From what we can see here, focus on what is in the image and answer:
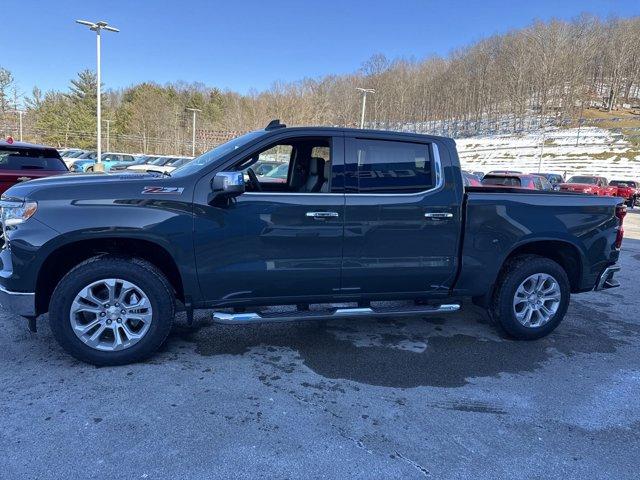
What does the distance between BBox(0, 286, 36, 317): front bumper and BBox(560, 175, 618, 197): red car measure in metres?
22.3

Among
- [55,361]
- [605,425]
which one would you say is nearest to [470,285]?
[605,425]

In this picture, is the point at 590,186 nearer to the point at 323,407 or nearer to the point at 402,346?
the point at 402,346

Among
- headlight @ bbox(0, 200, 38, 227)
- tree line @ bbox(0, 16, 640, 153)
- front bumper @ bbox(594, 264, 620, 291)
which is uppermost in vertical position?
tree line @ bbox(0, 16, 640, 153)

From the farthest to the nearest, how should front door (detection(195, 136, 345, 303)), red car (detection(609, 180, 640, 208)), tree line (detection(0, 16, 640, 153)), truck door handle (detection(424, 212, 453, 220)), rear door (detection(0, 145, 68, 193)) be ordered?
tree line (detection(0, 16, 640, 153))
red car (detection(609, 180, 640, 208))
rear door (detection(0, 145, 68, 193))
truck door handle (detection(424, 212, 453, 220))
front door (detection(195, 136, 345, 303))

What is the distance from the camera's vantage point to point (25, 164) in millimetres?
8023

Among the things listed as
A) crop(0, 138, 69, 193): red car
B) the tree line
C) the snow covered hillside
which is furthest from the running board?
the tree line

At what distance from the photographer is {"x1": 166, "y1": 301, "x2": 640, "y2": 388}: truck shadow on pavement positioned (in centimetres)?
385

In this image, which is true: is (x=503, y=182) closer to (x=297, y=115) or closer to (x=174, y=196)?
(x=174, y=196)

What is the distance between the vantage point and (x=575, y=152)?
5706cm

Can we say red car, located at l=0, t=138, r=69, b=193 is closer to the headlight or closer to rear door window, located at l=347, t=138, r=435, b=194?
the headlight

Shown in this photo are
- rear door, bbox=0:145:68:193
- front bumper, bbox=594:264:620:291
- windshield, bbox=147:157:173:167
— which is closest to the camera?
front bumper, bbox=594:264:620:291

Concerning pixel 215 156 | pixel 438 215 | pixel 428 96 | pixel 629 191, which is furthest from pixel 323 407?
pixel 428 96

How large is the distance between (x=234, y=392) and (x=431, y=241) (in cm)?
213

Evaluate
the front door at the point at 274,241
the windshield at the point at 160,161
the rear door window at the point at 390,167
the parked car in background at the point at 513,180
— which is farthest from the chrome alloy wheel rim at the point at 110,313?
the windshield at the point at 160,161
